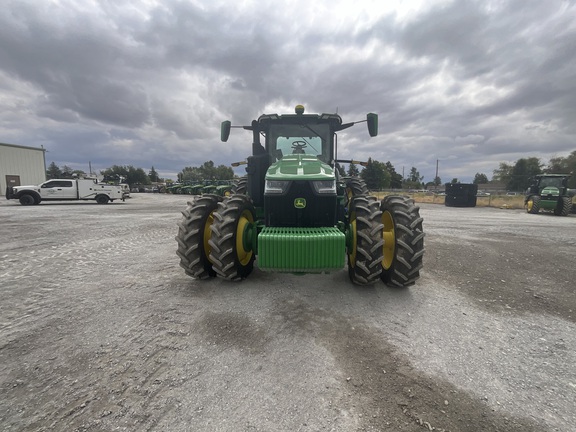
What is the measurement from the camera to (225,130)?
17.2 feet

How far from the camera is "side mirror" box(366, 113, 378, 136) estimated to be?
510 centimetres

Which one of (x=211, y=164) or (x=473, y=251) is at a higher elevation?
(x=211, y=164)

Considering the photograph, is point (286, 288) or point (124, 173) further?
point (124, 173)

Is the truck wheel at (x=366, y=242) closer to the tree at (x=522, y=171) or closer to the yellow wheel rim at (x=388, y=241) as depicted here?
the yellow wheel rim at (x=388, y=241)

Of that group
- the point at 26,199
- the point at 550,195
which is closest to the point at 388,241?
the point at 550,195

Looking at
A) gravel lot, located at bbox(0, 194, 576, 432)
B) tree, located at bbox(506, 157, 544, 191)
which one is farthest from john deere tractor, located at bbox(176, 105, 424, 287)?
tree, located at bbox(506, 157, 544, 191)

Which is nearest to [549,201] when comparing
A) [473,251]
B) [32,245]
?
[473,251]

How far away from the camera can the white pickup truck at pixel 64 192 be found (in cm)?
1877

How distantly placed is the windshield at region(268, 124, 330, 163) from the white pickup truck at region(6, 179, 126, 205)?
842 inches

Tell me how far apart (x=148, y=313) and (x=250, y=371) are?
5.36 feet

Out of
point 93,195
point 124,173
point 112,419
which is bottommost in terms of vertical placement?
point 112,419

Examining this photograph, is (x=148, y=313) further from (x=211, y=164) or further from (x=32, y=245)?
(x=211, y=164)

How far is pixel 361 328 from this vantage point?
2.90 m

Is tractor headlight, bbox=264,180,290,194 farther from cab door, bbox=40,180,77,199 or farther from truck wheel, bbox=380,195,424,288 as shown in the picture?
cab door, bbox=40,180,77,199
